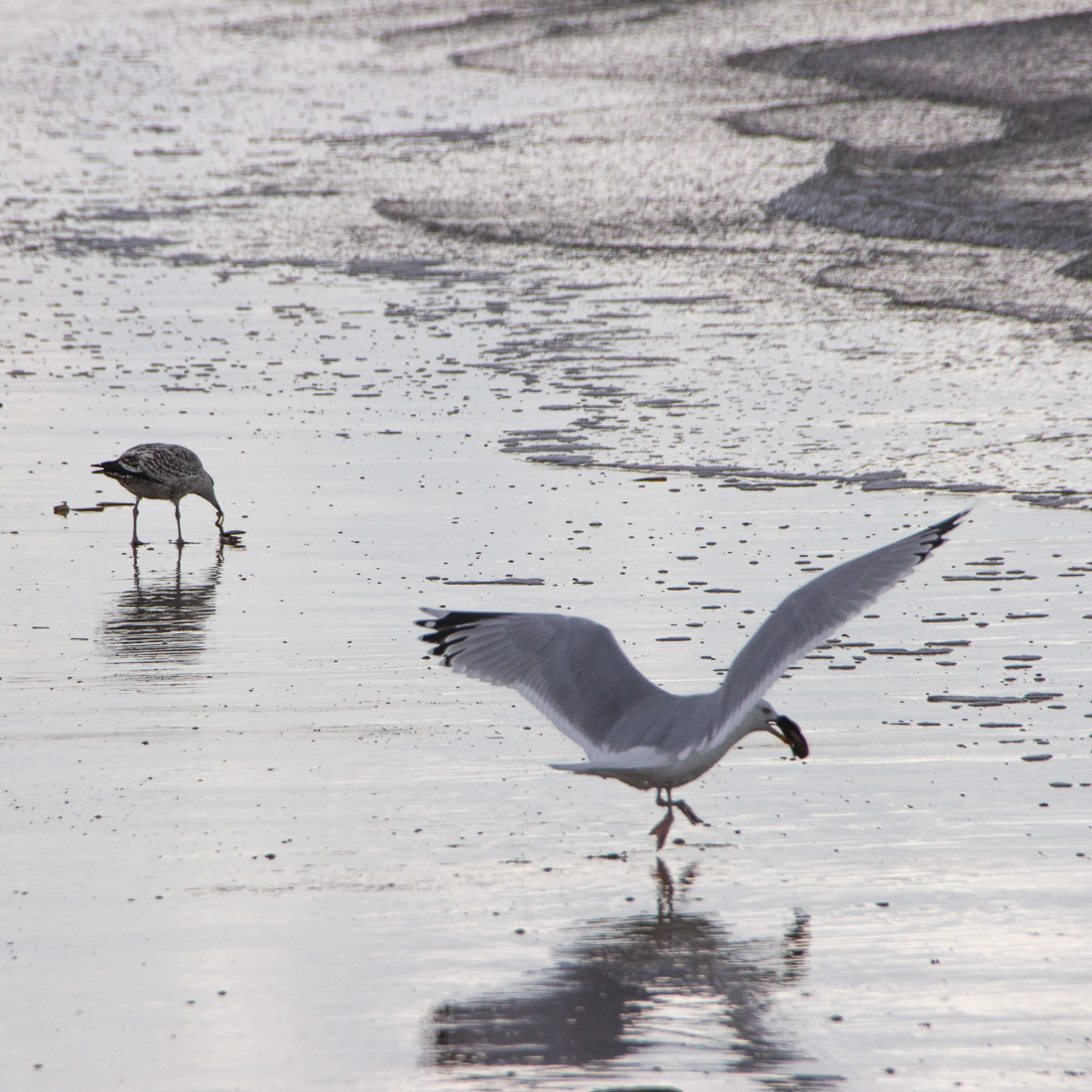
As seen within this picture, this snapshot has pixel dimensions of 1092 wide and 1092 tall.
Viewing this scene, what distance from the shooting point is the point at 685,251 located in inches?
685

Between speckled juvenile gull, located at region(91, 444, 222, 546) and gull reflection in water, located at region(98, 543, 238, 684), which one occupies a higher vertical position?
speckled juvenile gull, located at region(91, 444, 222, 546)

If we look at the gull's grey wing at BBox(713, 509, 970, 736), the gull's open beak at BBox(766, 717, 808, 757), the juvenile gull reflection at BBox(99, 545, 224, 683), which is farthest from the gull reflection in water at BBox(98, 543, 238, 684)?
the gull's grey wing at BBox(713, 509, 970, 736)

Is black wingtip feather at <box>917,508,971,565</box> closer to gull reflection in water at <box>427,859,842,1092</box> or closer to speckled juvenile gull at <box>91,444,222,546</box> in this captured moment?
gull reflection in water at <box>427,859,842,1092</box>

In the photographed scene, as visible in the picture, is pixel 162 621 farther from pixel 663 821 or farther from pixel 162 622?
pixel 663 821

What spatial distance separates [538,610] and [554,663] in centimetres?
218

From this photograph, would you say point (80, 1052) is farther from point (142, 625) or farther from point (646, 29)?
point (646, 29)

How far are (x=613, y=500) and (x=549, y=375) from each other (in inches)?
123

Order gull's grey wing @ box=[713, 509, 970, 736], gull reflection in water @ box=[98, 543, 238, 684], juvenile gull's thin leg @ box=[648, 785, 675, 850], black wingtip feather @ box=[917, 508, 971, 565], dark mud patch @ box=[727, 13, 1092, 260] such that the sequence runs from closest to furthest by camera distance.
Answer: gull's grey wing @ box=[713, 509, 970, 736] < juvenile gull's thin leg @ box=[648, 785, 675, 850] < black wingtip feather @ box=[917, 508, 971, 565] < gull reflection in water @ box=[98, 543, 238, 684] < dark mud patch @ box=[727, 13, 1092, 260]

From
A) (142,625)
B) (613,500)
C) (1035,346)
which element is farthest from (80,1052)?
(1035,346)

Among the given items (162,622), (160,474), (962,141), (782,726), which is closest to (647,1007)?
(782,726)

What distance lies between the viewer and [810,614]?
535 centimetres

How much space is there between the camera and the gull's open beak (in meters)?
5.37

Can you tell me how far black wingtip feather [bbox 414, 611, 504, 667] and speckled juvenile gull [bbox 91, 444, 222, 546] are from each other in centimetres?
403

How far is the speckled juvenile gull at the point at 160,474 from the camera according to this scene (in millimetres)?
9305
